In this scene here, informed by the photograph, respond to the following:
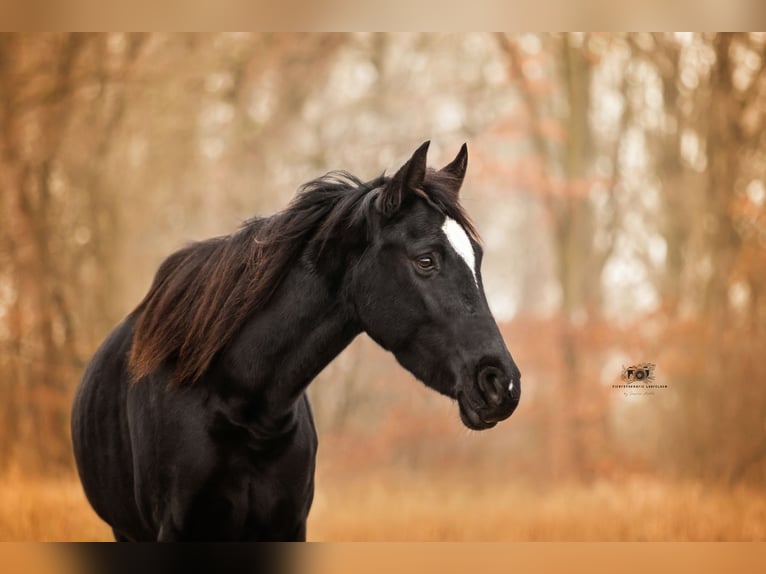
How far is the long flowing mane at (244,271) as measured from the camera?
2652 millimetres

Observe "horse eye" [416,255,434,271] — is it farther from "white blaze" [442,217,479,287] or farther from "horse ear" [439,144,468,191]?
"horse ear" [439,144,468,191]

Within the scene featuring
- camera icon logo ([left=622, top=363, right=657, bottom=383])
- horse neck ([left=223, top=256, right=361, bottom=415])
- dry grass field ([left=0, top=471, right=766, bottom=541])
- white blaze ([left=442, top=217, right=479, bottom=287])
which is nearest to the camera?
white blaze ([left=442, top=217, right=479, bottom=287])

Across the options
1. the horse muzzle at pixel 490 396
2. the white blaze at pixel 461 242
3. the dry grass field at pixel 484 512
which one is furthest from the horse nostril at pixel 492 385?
the dry grass field at pixel 484 512

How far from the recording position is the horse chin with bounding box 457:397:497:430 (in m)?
2.43

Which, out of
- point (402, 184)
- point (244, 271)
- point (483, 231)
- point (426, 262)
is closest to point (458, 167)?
point (402, 184)

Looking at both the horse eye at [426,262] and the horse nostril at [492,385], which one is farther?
the horse eye at [426,262]

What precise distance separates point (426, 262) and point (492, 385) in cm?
44

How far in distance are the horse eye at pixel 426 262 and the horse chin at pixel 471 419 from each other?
438mm

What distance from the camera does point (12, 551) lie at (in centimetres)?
454

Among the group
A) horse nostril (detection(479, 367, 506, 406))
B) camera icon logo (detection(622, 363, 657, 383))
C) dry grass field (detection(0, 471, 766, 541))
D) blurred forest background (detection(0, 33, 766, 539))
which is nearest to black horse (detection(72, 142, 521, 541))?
horse nostril (detection(479, 367, 506, 406))

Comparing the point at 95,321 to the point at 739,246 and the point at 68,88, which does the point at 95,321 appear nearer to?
the point at 68,88

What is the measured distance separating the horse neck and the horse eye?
0.96ft

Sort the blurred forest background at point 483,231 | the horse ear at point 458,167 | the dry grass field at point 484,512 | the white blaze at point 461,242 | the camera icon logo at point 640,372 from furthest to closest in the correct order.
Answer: the camera icon logo at point 640,372
the blurred forest background at point 483,231
the dry grass field at point 484,512
the horse ear at point 458,167
the white blaze at point 461,242

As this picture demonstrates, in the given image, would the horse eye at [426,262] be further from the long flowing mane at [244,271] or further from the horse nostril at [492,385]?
the horse nostril at [492,385]
